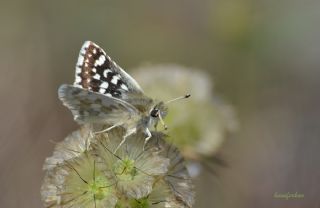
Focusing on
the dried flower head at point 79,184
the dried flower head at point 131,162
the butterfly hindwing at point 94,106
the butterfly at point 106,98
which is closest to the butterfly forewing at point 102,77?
the butterfly at point 106,98

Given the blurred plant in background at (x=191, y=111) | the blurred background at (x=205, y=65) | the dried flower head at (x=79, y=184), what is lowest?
the dried flower head at (x=79, y=184)

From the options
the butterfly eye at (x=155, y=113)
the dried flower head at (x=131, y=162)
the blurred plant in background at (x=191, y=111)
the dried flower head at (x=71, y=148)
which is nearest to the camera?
the dried flower head at (x=131, y=162)

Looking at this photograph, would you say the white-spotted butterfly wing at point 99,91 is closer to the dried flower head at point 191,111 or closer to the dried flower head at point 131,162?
the dried flower head at point 131,162

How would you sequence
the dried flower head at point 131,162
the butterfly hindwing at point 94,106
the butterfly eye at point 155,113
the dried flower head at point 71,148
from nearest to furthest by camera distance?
the dried flower head at point 131,162, the dried flower head at point 71,148, the butterfly hindwing at point 94,106, the butterfly eye at point 155,113

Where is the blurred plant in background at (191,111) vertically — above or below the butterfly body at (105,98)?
above

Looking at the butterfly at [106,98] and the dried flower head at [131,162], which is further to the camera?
the butterfly at [106,98]

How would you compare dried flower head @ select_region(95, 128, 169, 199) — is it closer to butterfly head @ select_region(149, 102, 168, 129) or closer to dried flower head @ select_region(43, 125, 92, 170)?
dried flower head @ select_region(43, 125, 92, 170)

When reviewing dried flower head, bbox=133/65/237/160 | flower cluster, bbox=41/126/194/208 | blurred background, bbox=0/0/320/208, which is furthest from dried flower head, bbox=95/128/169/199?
blurred background, bbox=0/0/320/208

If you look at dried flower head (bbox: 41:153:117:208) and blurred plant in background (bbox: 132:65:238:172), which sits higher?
blurred plant in background (bbox: 132:65:238:172)
